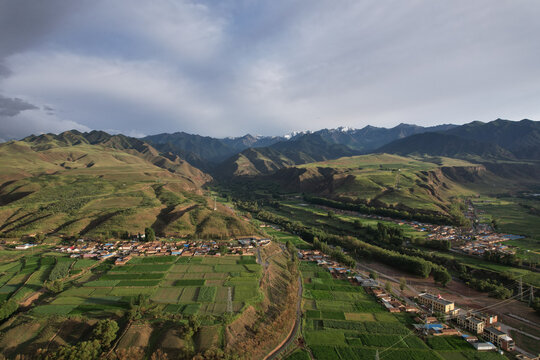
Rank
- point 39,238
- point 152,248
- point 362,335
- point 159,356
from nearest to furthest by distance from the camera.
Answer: point 159,356 < point 362,335 < point 152,248 < point 39,238

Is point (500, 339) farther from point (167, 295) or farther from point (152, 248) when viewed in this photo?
point (152, 248)

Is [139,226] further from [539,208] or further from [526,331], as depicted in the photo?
[539,208]

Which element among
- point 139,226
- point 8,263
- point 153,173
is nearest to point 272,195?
point 153,173

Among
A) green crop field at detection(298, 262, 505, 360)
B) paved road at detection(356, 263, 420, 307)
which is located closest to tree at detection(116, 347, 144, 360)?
green crop field at detection(298, 262, 505, 360)

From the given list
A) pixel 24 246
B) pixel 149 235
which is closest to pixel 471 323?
pixel 149 235

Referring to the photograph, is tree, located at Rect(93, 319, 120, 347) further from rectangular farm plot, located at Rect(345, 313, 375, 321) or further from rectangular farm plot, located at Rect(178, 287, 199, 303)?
rectangular farm plot, located at Rect(345, 313, 375, 321)
